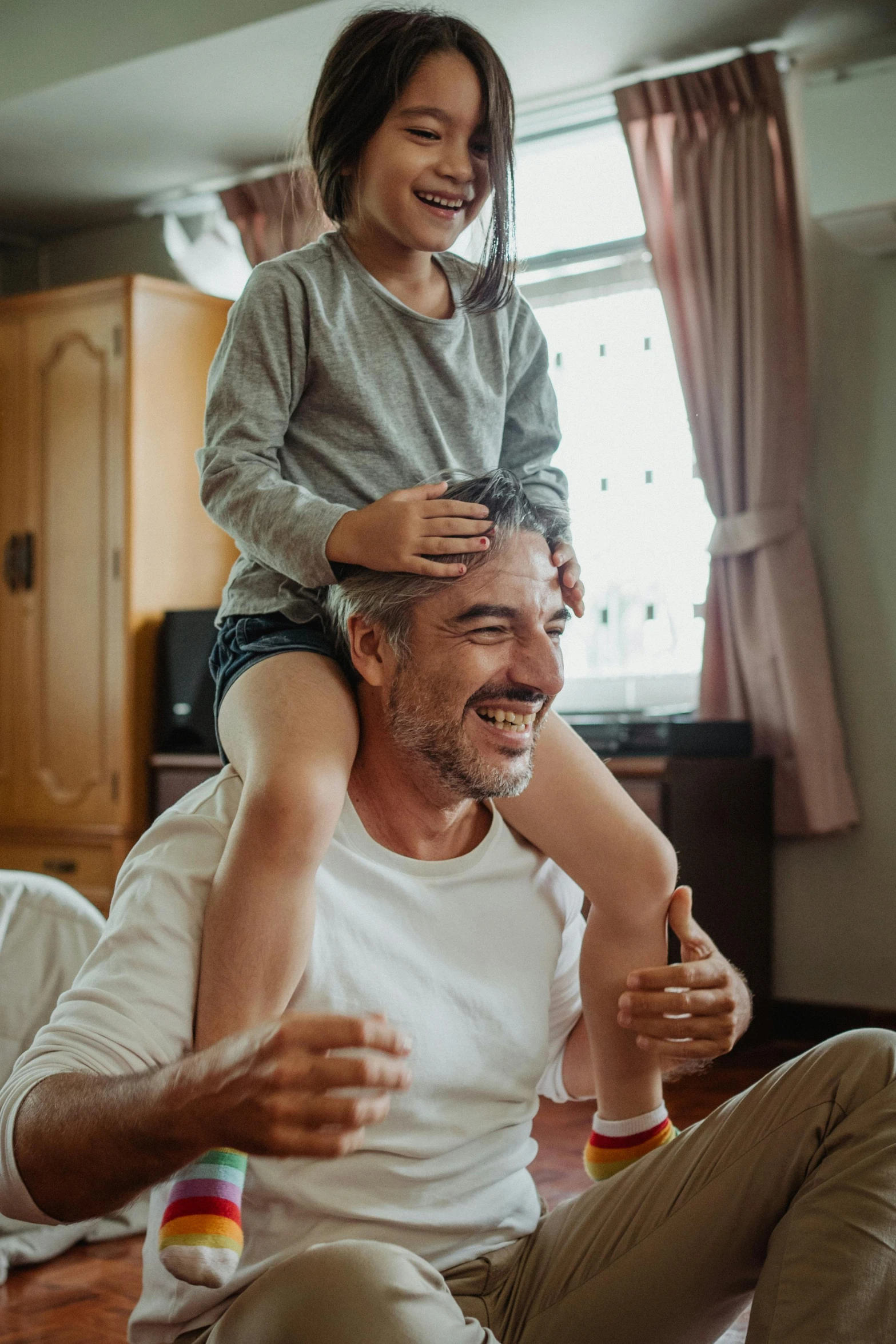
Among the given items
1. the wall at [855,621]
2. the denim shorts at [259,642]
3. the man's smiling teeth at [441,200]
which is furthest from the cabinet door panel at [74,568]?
the man's smiling teeth at [441,200]

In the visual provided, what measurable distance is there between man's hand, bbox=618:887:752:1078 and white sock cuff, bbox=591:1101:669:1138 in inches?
7.6

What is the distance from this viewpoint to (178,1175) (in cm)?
111

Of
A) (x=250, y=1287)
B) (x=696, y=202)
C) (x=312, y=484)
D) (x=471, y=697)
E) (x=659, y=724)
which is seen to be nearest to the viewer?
(x=250, y=1287)

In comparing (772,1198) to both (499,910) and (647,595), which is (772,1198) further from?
(647,595)

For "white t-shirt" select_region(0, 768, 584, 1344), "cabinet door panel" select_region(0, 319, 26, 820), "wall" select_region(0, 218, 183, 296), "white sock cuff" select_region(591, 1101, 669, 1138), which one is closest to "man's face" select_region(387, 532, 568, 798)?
"white t-shirt" select_region(0, 768, 584, 1344)

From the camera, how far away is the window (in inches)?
166

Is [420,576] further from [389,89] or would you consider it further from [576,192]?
[576,192]

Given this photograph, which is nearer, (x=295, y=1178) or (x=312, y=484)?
(x=295, y=1178)

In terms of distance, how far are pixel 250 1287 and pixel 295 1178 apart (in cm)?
15

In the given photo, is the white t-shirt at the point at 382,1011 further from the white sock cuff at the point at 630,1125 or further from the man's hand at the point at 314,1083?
the man's hand at the point at 314,1083

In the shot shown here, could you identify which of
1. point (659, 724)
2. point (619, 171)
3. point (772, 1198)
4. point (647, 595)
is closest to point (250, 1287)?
point (772, 1198)

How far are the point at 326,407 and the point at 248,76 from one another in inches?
117

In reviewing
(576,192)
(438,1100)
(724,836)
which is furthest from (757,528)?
(438,1100)

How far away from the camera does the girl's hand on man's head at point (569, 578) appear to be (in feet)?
4.78
